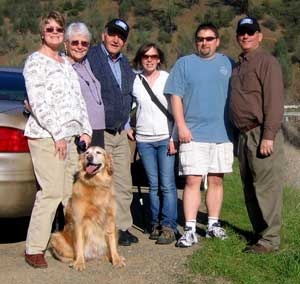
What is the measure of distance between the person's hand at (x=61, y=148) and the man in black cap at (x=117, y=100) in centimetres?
79

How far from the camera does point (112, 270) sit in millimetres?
5297

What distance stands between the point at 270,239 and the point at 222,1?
50585mm

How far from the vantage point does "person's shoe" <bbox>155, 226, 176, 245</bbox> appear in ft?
20.1

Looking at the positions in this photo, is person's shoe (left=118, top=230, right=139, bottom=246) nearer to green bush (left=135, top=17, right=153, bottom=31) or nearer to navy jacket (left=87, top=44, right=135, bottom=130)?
navy jacket (left=87, top=44, right=135, bottom=130)

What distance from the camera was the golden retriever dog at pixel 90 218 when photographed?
17.7 ft

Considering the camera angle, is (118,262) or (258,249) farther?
(258,249)

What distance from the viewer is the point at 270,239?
5.62 metres

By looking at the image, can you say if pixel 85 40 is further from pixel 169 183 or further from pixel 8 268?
pixel 8 268

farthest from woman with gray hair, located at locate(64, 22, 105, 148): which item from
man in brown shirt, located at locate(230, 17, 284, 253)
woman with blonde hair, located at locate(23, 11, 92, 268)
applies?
man in brown shirt, located at locate(230, 17, 284, 253)

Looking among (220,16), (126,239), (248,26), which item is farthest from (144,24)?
(248,26)

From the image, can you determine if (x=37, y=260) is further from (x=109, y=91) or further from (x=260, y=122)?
(x=260, y=122)

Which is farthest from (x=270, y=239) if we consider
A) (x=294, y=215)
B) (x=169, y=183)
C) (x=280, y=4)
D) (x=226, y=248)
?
(x=280, y=4)

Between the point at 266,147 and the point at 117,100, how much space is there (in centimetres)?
147

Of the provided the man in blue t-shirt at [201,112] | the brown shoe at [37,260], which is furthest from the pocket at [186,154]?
the brown shoe at [37,260]
